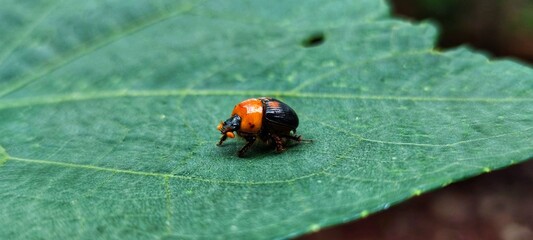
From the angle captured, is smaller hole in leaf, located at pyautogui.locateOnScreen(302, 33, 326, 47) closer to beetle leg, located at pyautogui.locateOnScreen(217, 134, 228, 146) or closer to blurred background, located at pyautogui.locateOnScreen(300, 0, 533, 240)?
beetle leg, located at pyautogui.locateOnScreen(217, 134, 228, 146)

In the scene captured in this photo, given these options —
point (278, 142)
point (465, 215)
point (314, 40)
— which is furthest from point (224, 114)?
point (465, 215)

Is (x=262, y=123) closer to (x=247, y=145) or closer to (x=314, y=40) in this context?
(x=247, y=145)

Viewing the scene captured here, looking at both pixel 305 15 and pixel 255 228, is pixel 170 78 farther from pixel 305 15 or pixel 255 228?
pixel 255 228

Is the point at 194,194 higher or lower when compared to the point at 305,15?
lower

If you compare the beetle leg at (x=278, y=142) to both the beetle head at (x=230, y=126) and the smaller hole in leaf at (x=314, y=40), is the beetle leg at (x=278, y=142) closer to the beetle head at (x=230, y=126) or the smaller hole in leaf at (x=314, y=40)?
the beetle head at (x=230, y=126)

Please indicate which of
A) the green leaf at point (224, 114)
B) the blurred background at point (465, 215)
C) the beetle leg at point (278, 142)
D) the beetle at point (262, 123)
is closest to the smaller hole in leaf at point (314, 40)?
the green leaf at point (224, 114)

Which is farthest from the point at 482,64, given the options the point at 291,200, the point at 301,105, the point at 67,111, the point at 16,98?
the point at 16,98
